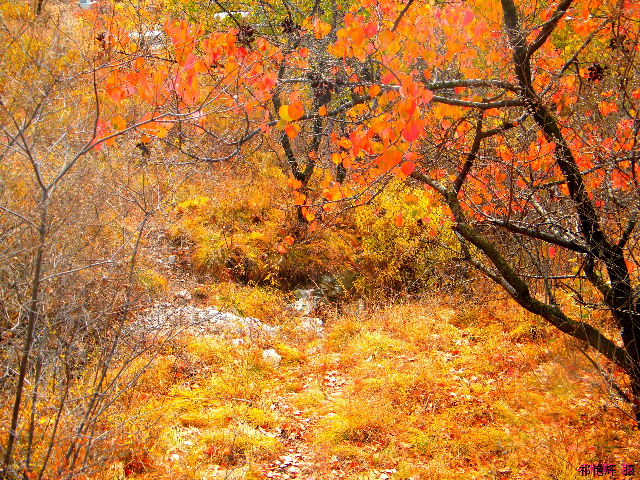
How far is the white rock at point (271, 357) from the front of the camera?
611cm

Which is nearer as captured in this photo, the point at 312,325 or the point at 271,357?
the point at 271,357

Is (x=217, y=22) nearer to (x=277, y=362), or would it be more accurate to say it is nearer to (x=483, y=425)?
(x=277, y=362)

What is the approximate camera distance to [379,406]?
491 centimetres

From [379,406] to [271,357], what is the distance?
1.72 meters

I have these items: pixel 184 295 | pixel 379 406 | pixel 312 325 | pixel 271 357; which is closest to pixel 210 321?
pixel 184 295

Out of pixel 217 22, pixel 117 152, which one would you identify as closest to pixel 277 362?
pixel 117 152

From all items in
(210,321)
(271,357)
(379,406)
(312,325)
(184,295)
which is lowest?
(379,406)

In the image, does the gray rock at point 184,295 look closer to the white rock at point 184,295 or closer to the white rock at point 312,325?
the white rock at point 184,295

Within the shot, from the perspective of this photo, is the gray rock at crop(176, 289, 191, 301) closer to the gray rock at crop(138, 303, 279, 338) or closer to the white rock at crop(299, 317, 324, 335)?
the gray rock at crop(138, 303, 279, 338)

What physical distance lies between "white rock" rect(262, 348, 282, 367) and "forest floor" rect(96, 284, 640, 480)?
22 mm

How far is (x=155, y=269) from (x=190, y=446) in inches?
182

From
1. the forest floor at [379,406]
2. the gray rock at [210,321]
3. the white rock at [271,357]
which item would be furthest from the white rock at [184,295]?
the white rock at [271,357]

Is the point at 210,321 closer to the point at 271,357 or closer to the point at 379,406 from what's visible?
the point at 271,357

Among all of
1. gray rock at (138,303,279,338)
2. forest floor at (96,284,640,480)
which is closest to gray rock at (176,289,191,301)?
gray rock at (138,303,279,338)
